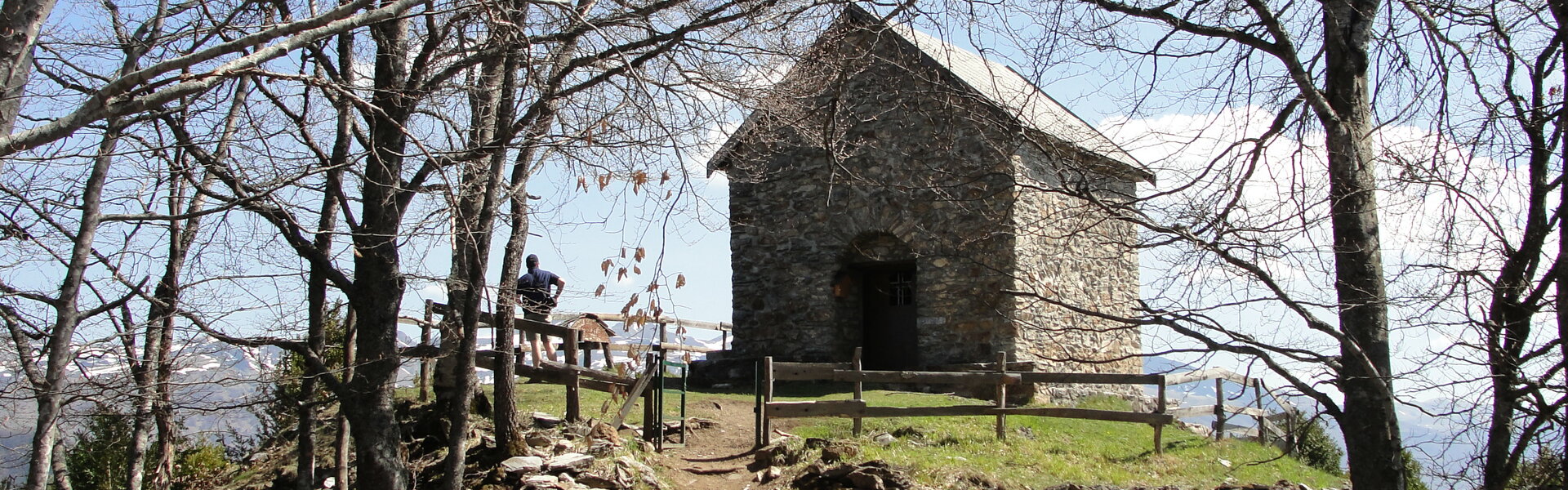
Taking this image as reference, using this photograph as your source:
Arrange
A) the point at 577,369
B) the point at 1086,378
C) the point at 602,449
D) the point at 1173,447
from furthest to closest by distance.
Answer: the point at 1173,447 < the point at 1086,378 < the point at 577,369 < the point at 602,449

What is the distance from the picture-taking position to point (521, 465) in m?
9.38

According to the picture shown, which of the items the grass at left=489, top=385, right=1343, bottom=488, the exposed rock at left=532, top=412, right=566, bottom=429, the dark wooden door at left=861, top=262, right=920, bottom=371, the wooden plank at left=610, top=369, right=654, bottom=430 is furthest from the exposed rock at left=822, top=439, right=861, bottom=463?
the dark wooden door at left=861, top=262, right=920, bottom=371

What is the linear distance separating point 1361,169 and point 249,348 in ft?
24.5

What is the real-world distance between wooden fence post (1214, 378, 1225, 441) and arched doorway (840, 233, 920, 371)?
4.37m

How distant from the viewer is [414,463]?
32.2ft

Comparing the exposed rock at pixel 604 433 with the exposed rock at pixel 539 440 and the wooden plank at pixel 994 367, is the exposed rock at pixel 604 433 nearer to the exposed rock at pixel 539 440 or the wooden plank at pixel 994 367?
the exposed rock at pixel 539 440

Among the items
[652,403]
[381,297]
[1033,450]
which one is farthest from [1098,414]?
[381,297]

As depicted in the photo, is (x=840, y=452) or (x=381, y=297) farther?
(x=840, y=452)

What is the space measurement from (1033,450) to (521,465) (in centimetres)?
540

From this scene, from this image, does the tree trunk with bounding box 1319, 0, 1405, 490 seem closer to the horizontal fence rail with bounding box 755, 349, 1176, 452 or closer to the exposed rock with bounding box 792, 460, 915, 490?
the exposed rock with bounding box 792, 460, 915, 490

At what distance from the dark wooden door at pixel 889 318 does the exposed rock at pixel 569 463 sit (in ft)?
26.2

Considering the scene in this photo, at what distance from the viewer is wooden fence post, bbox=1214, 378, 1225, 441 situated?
12.9m

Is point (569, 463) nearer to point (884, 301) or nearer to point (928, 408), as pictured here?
point (928, 408)

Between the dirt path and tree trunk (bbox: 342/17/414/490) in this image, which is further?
the dirt path
